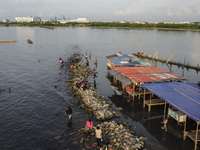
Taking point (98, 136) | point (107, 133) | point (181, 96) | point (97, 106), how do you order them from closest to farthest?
1. point (98, 136)
2. point (107, 133)
3. point (181, 96)
4. point (97, 106)

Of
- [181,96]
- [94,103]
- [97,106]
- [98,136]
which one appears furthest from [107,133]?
[181,96]

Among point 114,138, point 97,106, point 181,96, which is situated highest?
point 181,96

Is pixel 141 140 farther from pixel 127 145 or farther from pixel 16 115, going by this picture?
pixel 16 115

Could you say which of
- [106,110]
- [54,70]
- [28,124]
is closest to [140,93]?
[106,110]

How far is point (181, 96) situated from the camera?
19344 mm

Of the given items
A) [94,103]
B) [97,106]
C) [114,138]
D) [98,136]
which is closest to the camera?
[98,136]

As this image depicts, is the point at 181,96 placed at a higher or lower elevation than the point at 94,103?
higher

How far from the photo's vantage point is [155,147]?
54.9 feet

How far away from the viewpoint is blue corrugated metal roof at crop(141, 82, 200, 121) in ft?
53.0

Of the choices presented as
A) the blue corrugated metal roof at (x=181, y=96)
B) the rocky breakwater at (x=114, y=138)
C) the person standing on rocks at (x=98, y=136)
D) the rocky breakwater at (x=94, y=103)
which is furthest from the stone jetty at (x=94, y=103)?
the blue corrugated metal roof at (x=181, y=96)

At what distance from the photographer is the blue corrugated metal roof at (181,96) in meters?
16.2

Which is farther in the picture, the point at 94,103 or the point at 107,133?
the point at 94,103

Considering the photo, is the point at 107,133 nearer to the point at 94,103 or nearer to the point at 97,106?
the point at 97,106

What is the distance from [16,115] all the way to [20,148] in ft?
22.9
